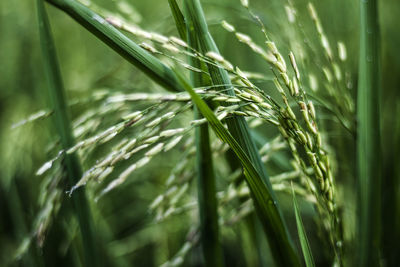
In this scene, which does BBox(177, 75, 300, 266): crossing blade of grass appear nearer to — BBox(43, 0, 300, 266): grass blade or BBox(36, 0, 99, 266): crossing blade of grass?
BBox(43, 0, 300, 266): grass blade

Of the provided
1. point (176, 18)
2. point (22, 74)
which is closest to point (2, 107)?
point (22, 74)

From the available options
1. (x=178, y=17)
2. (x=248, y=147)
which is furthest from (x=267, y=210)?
(x=178, y=17)

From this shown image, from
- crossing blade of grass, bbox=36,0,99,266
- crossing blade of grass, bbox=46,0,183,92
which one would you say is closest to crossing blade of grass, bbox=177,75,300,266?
crossing blade of grass, bbox=46,0,183,92

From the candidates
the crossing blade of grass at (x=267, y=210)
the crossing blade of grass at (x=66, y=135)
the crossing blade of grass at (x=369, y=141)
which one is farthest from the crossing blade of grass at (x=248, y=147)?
the crossing blade of grass at (x=66, y=135)

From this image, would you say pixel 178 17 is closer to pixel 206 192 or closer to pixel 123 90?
pixel 206 192

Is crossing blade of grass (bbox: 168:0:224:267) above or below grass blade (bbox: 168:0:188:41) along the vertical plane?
below
